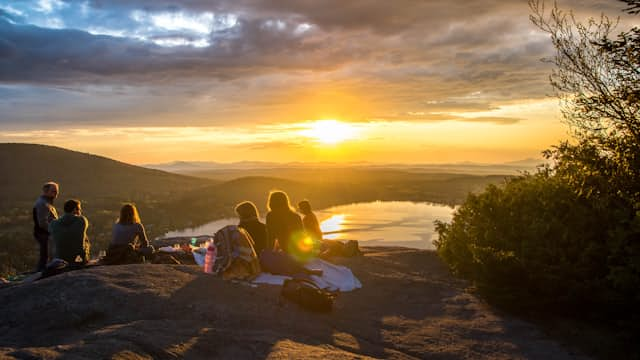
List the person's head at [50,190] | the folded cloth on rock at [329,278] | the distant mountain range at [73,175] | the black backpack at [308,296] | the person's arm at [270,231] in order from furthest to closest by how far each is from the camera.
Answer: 1. the distant mountain range at [73,175]
2. the person's head at [50,190]
3. the person's arm at [270,231]
4. the folded cloth on rock at [329,278]
5. the black backpack at [308,296]

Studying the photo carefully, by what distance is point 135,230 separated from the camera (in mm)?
12523

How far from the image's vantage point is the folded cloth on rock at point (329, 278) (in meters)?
11.7

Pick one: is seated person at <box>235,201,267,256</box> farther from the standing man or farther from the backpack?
the standing man

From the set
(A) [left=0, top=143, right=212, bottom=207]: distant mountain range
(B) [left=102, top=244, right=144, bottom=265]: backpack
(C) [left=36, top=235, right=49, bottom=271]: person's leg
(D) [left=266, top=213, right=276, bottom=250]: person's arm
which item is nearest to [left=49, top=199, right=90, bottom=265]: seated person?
(B) [left=102, top=244, right=144, bottom=265]: backpack

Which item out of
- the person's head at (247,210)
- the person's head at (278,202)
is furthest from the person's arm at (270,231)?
the person's head at (247,210)

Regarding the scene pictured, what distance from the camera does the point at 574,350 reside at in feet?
31.3

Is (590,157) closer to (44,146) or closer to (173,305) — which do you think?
(173,305)

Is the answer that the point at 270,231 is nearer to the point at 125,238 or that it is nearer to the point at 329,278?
the point at 329,278

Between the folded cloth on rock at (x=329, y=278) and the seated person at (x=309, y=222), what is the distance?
6.26 ft

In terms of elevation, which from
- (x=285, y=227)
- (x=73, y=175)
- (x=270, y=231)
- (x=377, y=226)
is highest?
(x=285, y=227)

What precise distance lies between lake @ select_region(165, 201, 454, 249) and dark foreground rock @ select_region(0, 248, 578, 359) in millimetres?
23218

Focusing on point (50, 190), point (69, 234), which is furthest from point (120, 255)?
point (50, 190)

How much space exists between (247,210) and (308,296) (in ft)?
10.1

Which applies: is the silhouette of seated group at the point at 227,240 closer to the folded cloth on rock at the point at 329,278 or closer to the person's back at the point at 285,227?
the person's back at the point at 285,227
